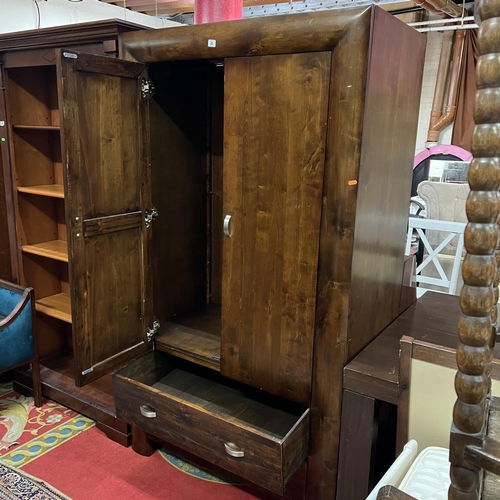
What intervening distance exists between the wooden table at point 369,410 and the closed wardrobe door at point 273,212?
→ 185mm

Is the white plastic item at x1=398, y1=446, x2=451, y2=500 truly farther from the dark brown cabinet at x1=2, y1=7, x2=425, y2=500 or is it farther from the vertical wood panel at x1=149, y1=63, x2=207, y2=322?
the vertical wood panel at x1=149, y1=63, x2=207, y2=322

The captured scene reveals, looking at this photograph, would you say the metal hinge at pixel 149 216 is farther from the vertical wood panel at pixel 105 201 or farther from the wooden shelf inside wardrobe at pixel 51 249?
the wooden shelf inside wardrobe at pixel 51 249

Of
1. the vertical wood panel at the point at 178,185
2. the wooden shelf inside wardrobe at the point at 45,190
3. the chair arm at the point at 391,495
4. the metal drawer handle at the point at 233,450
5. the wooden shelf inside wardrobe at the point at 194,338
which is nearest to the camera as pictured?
the chair arm at the point at 391,495

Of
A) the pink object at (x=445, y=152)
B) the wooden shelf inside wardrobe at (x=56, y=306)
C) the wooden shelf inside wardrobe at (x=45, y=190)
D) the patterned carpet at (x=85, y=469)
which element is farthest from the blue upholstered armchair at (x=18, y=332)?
the pink object at (x=445, y=152)

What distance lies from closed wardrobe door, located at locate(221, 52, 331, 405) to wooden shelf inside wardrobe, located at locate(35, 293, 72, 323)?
1.10 metres

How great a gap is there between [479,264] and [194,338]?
1855 mm

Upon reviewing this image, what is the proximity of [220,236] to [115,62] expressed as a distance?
115 centimetres

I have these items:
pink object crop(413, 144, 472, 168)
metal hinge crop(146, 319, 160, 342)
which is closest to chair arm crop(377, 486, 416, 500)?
metal hinge crop(146, 319, 160, 342)

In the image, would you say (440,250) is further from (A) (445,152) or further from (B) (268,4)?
(B) (268,4)

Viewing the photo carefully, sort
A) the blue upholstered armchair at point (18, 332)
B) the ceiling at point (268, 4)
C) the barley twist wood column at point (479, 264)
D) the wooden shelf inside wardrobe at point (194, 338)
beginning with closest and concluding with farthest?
the barley twist wood column at point (479, 264) → the wooden shelf inside wardrobe at point (194, 338) → the blue upholstered armchair at point (18, 332) → the ceiling at point (268, 4)

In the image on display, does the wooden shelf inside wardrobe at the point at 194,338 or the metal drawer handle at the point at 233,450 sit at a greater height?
the wooden shelf inside wardrobe at the point at 194,338

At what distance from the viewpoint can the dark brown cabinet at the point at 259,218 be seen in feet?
5.52

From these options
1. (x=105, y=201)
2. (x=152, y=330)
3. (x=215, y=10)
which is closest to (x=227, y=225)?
(x=105, y=201)

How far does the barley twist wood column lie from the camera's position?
0.69 metres
